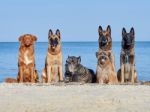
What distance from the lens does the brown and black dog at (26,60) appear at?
61.9 ft

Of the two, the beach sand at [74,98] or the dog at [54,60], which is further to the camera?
the dog at [54,60]

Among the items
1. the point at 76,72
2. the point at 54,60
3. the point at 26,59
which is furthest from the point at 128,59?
the point at 26,59

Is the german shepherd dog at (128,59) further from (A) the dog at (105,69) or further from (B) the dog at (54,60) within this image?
(B) the dog at (54,60)

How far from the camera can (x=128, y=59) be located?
1869 cm

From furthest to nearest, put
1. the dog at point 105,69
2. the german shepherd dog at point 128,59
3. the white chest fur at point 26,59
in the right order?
1. the white chest fur at point 26,59
2. the german shepherd dog at point 128,59
3. the dog at point 105,69

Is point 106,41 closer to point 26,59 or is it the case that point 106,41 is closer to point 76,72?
point 76,72

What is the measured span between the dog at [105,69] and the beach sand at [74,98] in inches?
29.3

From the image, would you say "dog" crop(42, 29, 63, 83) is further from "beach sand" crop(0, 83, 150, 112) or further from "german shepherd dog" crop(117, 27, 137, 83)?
"german shepherd dog" crop(117, 27, 137, 83)

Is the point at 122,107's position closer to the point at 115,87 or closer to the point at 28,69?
the point at 115,87

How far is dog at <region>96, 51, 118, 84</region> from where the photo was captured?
724 inches

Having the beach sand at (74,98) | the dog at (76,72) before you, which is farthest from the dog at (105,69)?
the beach sand at (74,98)

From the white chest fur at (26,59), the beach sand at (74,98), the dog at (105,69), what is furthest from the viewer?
the white chest fur at (26,59)

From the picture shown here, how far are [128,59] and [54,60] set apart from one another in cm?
210

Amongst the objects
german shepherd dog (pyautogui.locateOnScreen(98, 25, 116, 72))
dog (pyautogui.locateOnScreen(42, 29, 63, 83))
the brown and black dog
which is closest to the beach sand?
dog (pyautogui.locateOnScreen(42, 29, 63, 83))
